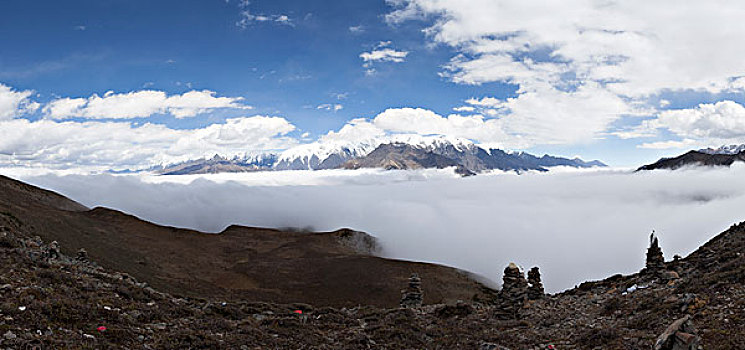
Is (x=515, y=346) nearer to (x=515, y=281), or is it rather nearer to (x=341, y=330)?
(x=341, y=330)

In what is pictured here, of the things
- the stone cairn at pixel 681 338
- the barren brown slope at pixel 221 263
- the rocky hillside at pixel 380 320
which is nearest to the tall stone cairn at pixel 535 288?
the rocky hillside at pixel 380 320

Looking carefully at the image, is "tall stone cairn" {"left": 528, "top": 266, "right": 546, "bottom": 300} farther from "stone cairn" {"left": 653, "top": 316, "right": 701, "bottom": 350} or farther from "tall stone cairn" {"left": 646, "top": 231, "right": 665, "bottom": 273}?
"stone cairn" {"left": 653, "top": 316, "right": 701, "bottom": 350}

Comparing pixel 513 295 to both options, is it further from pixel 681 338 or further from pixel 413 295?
pixel 681 338

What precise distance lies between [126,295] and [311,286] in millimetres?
66886

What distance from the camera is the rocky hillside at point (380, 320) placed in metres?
14.2

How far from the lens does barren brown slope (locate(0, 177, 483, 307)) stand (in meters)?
75.6

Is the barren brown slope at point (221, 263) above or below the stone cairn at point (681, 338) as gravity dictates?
below

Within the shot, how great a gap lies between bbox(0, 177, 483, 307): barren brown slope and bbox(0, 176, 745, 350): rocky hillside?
4458 centimetres

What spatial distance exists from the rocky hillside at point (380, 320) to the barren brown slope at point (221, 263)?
146 ft

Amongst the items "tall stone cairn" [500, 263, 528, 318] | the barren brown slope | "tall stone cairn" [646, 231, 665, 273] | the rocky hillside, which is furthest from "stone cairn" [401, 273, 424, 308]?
"tall stone cairn" [646, 231, 665, 273]

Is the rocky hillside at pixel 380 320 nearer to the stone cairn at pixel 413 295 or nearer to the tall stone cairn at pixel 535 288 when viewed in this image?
the tall stone cairn at pixel 535 288

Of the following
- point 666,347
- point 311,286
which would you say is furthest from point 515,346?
point 311,286

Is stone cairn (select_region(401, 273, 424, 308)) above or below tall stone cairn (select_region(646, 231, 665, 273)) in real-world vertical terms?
below

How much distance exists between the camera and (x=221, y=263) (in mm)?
109250
